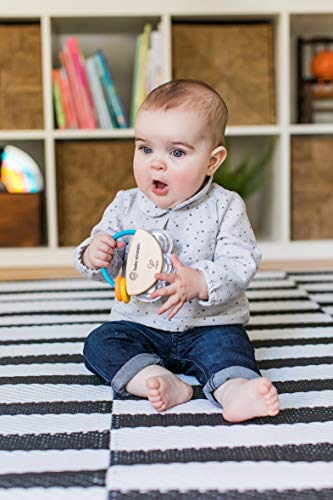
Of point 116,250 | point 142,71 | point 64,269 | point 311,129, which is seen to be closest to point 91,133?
point 142,71

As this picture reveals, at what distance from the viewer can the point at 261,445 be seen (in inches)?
29.8

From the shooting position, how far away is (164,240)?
3.21 feet

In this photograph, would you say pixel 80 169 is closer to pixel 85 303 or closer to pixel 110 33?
pixel 110 33

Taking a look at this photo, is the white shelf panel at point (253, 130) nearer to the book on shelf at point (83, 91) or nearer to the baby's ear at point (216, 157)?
the book on shelf at point (83, 91)

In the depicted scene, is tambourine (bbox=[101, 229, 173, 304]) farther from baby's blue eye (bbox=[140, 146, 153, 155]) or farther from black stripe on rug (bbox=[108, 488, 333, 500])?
black stripe on rug (bbox=[108, 488, 333, 500])

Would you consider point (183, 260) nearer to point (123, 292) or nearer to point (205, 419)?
point (123, 292)

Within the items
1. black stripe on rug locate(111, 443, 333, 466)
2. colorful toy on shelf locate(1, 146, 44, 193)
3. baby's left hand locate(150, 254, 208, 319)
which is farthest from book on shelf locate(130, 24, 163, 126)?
black stripe on rug locate(111, 443, 333, 466)

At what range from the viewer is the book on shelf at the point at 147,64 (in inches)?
85.0

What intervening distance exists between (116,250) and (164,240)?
95 millimetres

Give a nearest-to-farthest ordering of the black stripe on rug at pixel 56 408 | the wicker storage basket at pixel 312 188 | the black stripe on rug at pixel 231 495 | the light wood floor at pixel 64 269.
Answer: the black stripe on rug at pixel 231 495 < the black stripe on rug at pixel 56 408 < the light wood floor at pixel 64 269 < the wicker storage basket at pixel 312 188

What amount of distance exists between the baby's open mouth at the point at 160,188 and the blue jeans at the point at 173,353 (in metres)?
0.18

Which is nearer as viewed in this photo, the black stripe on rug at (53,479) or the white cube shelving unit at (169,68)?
the black stripe on rug at (53,479)

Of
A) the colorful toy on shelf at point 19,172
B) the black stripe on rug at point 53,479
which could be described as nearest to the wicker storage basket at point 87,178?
the colorful toy on shelf at point 19,172

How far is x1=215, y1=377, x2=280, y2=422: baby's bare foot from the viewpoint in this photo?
2.67ft
